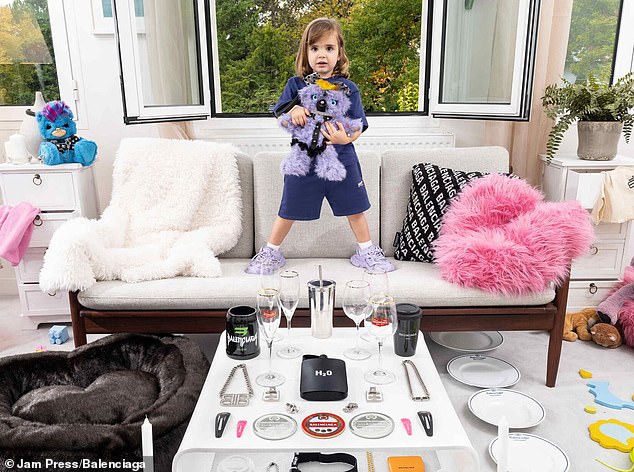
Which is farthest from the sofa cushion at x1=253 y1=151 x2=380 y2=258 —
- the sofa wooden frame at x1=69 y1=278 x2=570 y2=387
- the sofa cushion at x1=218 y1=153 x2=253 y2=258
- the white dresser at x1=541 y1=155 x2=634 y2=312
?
the white dresser at x1=541 y1=155 x2=634 y2=312

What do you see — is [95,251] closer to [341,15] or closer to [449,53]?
[449,53]

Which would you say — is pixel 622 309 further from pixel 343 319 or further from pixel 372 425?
pixel 372 425

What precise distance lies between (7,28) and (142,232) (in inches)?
57.7

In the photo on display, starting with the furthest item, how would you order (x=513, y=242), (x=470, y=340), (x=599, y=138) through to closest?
(x=599, y=138), (x=470, y=340), (x=513, y=242)

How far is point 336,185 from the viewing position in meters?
2.19

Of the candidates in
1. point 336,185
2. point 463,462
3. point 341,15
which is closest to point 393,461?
point 463,462

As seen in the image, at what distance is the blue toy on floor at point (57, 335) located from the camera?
239 cm

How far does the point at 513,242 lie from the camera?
1935 mm

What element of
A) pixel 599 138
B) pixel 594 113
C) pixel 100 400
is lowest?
pixel 100 400

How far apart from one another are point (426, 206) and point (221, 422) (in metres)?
1.40

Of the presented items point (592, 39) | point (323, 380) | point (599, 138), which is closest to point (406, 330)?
point (323, 380)

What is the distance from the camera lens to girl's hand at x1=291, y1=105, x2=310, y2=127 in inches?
84.3

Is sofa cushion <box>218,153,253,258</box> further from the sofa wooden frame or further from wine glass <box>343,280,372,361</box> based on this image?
wine glass <box>343,280,372,361</box>

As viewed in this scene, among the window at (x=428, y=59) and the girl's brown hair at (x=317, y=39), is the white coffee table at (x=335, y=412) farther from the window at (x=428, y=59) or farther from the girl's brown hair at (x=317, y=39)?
the window at (x=428, y=59)
